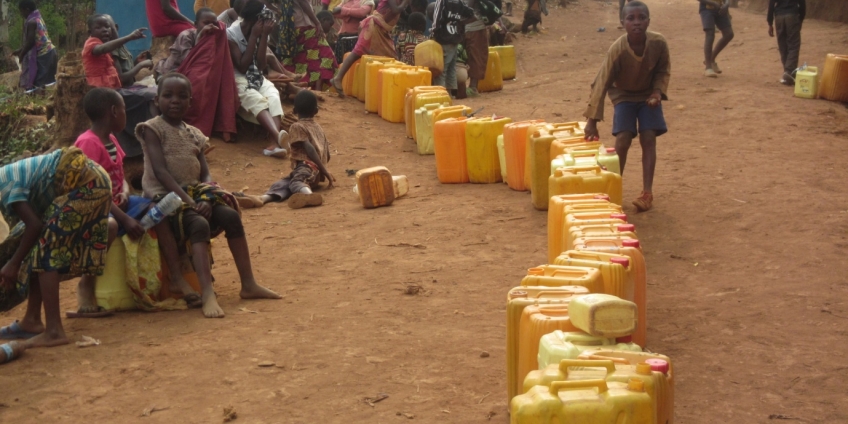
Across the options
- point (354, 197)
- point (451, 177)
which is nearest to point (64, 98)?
point (354, 197)

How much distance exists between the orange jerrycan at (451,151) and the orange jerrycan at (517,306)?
199 inches

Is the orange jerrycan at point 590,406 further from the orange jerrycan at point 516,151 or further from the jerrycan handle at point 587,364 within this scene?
the orange jerrycan at point 516,151

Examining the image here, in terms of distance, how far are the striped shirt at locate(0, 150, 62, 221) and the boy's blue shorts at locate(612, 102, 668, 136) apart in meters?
4.28

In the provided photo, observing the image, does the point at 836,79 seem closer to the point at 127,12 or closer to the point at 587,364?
the point at 587,364

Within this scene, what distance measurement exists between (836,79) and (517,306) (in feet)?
29.2

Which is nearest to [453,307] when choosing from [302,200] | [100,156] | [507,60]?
[100,156]

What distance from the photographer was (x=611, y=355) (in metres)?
3.19

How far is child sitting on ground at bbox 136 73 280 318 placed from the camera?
5500mm

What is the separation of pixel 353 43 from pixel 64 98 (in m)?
6.27

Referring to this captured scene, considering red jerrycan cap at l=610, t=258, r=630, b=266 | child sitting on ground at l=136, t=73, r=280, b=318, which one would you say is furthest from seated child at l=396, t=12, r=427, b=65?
red jerrycan cap at l=610, t=258, r=630, b=266

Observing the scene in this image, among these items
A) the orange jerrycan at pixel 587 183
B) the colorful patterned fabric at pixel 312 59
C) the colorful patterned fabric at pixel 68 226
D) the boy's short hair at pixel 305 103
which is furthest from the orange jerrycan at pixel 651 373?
the colorful patterned fabric at pixel 312 59

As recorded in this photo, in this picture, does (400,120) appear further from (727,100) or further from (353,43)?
(727,100)

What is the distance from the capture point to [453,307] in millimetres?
5367

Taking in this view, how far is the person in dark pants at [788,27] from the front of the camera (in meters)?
11.9
